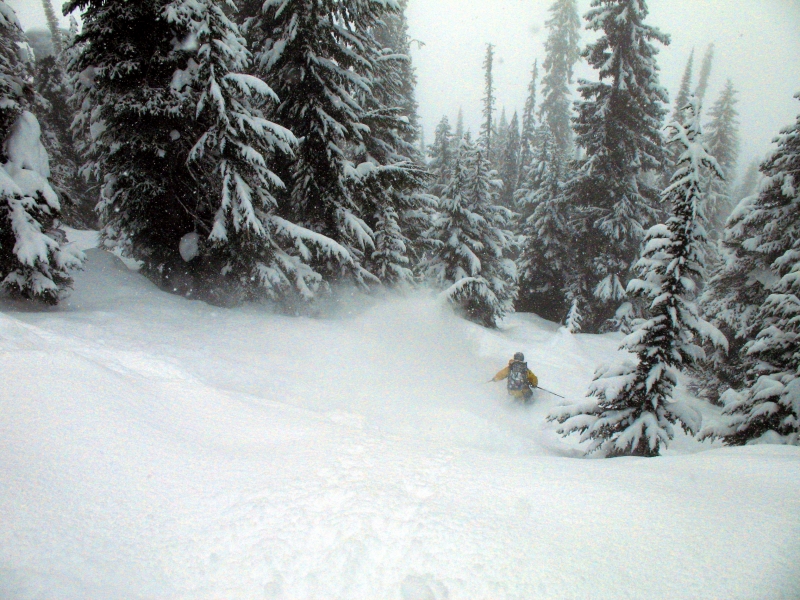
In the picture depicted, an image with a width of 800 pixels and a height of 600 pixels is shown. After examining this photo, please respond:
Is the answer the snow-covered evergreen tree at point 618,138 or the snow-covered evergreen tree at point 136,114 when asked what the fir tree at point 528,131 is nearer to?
the snow-covered evergreen tree at point 618,138

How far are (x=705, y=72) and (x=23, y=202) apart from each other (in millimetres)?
91474

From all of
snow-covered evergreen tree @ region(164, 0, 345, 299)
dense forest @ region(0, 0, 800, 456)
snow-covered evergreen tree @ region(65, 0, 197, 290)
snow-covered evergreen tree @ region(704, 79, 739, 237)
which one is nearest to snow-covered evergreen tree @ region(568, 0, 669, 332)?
dense forest @ region(0, 0, 800, 456)

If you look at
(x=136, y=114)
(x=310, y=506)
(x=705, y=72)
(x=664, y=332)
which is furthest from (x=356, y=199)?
(x=705, y=72)

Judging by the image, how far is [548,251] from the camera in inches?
968

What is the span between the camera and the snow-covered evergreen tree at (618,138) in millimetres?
17641

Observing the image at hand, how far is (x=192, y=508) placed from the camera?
9.17ft

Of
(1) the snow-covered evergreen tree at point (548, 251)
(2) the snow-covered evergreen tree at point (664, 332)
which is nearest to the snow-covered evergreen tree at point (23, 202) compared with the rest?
(2) the snow-covered evergreen tree at point (664, 332)

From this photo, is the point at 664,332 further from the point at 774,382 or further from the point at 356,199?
the point at 356,199

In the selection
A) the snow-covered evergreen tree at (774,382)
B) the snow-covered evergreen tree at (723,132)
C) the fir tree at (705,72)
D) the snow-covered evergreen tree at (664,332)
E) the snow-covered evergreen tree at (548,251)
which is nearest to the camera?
the snow-covered evergreen tree at (664,332)

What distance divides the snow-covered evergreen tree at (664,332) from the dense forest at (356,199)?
40 millimetres

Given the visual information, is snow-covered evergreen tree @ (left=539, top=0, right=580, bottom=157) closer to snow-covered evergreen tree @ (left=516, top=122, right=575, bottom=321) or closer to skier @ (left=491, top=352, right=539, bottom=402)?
snow-covered evergreen tree @ (left=516, top=122, right=575, bottom=321)

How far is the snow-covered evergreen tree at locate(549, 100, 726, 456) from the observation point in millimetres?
6461

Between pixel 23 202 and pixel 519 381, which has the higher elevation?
pixel 23 202

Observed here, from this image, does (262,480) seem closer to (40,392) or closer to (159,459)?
(159,459)
